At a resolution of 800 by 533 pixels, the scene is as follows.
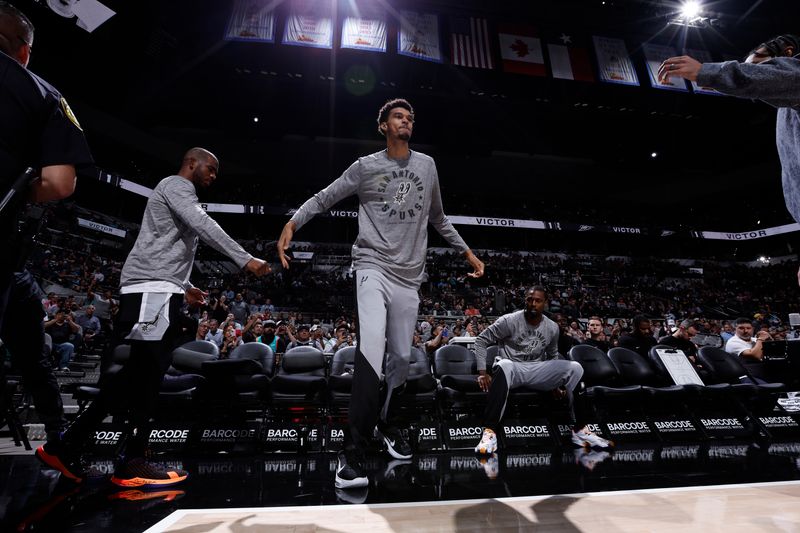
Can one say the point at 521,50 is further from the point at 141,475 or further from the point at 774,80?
the point at 141,475

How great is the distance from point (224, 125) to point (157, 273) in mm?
15103

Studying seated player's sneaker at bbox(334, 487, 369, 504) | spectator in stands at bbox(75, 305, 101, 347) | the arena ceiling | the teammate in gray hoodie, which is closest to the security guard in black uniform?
seated player's sneaker at bbox(334, 487, 369, 504)

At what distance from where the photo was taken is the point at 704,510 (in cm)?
165

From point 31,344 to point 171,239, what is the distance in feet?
2.81

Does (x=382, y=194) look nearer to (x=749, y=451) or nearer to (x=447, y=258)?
(x=749, y=451)

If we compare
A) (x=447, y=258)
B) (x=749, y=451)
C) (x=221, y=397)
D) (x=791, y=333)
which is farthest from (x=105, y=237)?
(x=791, y=333)

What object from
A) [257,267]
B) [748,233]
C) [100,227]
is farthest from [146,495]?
[748,233]

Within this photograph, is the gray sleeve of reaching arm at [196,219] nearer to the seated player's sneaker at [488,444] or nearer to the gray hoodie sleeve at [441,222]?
the gray hoodie sleeve at [441,222]

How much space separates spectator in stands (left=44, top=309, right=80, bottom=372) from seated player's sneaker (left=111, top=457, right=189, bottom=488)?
5971 mm

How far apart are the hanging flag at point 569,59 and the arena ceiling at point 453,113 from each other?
251mm

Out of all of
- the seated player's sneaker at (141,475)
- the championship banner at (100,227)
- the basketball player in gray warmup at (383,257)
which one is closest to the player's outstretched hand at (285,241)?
the basketball player in gray warmup at (383,257)

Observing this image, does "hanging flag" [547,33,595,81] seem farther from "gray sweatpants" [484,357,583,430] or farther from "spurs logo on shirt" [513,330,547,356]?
"gray sweatpants" [484,357,583,430]

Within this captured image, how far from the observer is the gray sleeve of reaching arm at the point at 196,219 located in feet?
7.39

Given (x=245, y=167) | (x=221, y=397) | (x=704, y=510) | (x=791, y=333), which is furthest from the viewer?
(x=245, y=167)
